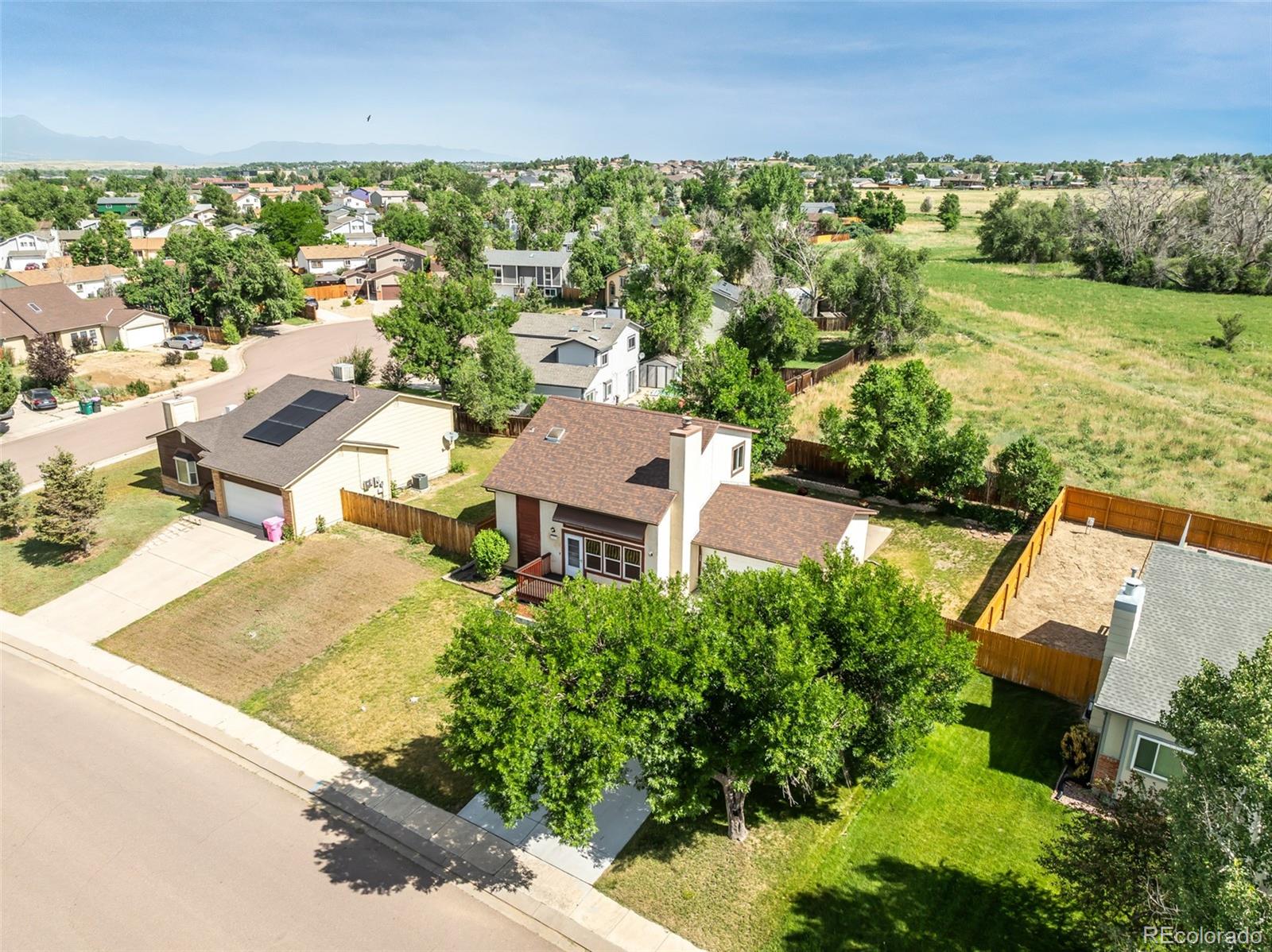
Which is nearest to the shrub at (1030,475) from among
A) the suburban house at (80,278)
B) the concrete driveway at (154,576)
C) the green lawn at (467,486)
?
the green lawn at (467,486)

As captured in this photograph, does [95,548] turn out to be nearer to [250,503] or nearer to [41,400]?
[250,503]

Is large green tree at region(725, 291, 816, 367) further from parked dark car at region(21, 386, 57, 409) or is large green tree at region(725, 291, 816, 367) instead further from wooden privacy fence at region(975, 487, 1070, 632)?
parked dark car at region(21, 386, 57, 409)

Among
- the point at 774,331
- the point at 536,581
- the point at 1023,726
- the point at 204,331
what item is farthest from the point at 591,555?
the point at 204,331

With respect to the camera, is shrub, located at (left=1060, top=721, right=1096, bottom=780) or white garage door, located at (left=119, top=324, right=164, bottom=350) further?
white garage door, located at (left=119, top=324, right=164, bottom=350)

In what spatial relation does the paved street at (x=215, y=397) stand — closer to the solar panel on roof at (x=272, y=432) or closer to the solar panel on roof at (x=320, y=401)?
the solar panel on roof at (x=272, y=432)

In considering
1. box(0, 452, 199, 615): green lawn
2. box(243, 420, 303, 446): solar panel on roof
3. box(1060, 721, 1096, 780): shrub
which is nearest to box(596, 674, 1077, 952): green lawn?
box(1060, 721, 1096, 780): shrub

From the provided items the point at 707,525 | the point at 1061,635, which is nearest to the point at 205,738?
the point at 707,525

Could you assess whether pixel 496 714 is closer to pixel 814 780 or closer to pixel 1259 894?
pixel 814 780
